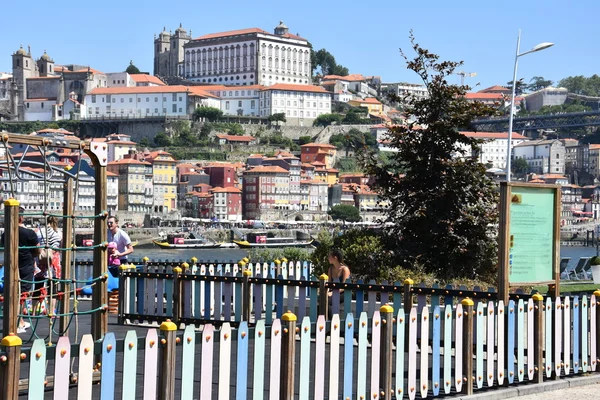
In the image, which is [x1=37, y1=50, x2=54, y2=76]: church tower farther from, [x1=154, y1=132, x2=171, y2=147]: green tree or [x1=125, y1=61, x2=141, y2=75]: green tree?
[x1=154, y1=132, x2=171, y2=147]: green tree

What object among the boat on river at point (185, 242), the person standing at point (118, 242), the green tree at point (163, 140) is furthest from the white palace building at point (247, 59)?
the person standing at point (118, 242)

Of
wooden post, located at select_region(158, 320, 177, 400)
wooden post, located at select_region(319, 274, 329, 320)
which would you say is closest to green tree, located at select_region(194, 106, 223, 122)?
wooden post, located at select_region(319, 274, 329, 320)

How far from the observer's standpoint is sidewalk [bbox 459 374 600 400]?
659cm

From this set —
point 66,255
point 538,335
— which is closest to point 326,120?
point 538,335

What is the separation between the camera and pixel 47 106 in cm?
12119

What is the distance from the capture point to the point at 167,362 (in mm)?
4824

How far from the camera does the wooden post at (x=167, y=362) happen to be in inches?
190

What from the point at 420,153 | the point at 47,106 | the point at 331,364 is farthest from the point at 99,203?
the point at 47,106

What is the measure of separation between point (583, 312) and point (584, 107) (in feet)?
492

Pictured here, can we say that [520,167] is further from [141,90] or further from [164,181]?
[164,181]

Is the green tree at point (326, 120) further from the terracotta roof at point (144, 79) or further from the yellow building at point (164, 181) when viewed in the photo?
the yellow building at point (164, 181)

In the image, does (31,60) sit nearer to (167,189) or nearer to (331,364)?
(167,189)

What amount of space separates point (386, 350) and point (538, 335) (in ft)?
4.98

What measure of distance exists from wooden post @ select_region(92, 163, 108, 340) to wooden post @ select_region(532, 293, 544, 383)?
273cm
